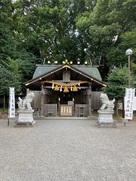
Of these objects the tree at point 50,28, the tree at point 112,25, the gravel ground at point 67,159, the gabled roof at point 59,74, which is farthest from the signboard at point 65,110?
the tree at point 50,28

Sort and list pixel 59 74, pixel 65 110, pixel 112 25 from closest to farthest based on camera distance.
Answer: pixel 65 110 → pixel 59 74 → pixel 112 25

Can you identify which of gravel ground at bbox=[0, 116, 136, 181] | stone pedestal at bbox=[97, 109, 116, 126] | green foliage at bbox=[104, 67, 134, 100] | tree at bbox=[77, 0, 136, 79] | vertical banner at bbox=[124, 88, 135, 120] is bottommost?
gravel ground at bbox=[0, 116, 136, 181]

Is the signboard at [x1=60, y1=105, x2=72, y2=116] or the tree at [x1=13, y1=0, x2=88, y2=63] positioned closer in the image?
the signboard at [x1=60, y1=105, x2=72, y2=116]

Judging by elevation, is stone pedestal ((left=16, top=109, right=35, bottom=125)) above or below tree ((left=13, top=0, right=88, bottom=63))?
below

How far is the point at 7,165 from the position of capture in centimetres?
360

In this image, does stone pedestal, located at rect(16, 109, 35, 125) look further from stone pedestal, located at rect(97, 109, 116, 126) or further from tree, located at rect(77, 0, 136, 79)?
tree, located at rect(77, 0, 136, 79)

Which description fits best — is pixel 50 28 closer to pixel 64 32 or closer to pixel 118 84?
pixel 64 32

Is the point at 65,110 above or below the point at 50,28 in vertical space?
below

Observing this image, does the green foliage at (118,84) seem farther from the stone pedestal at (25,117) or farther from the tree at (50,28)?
the tree at (50,28)

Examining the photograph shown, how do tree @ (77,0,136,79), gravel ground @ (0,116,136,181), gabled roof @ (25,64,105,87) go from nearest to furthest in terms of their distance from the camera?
gravel ground @ (0,116,136,181) < gabled roof @ (25,64,105,87) < tree @ (77,0,136,79)

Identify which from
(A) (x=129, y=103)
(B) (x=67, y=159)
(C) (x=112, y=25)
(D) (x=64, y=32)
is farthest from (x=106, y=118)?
(D) (x=64, y=32)

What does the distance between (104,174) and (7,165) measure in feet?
6.49

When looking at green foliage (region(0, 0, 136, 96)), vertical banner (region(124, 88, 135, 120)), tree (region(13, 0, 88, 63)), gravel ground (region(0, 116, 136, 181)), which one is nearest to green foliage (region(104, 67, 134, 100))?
vertical banner (region(124, 88, 135, 120))

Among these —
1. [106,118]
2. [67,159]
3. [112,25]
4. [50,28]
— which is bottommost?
[67,159]
